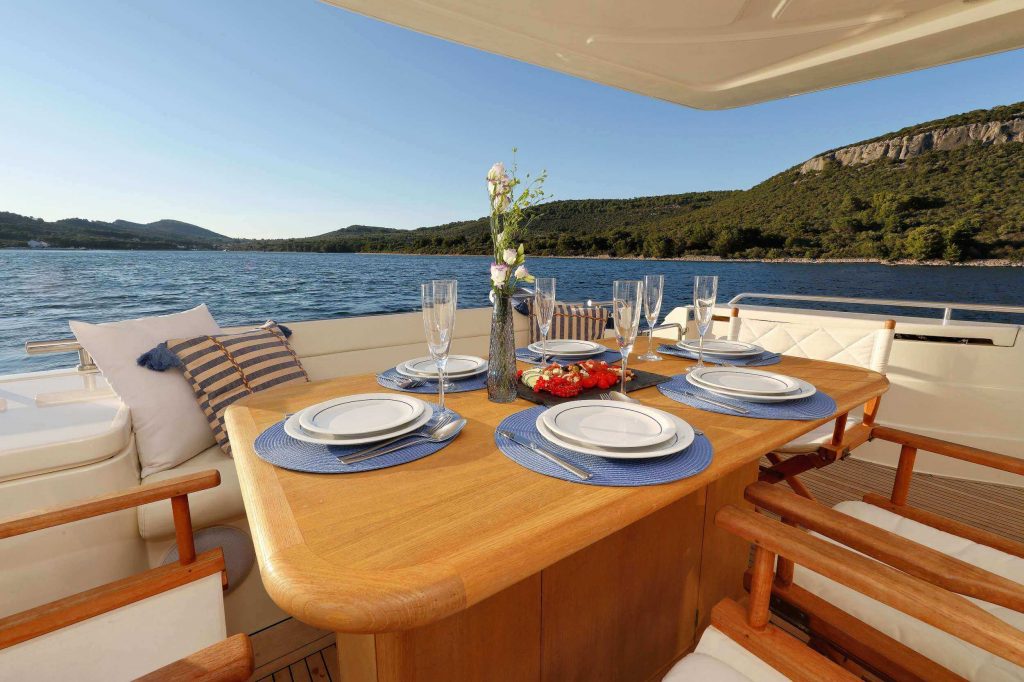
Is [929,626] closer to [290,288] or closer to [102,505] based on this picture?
[102,505]

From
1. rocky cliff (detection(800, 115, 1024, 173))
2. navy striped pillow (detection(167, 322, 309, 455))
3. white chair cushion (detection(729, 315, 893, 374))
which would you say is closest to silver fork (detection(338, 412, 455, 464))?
navy striped pillow (detection(167, 322, 309, 455))

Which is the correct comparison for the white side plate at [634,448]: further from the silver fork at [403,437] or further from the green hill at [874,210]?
the green hill at [874,210]

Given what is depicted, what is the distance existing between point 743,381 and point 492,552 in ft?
3.12

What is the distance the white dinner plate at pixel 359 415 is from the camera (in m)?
0.77

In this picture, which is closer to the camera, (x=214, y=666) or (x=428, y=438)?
(x=214, y=666)

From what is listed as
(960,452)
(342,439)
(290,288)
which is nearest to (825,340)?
(960,452)

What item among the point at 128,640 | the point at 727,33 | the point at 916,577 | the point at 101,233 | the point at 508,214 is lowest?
the point at 128,640

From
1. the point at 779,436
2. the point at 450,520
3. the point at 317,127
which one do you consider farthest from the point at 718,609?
the point at 317,127

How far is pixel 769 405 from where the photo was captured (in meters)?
1.04

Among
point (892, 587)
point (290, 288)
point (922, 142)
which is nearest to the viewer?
point (892, 587)

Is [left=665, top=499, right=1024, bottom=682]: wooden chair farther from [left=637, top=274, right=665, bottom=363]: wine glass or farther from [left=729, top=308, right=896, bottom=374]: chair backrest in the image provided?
[left=729, top=308, right=896, bottom=374]: chair backrest

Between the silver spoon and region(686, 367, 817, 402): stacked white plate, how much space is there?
663 mm

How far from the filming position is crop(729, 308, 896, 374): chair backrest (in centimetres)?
220

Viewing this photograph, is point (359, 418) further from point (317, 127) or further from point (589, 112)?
point (317, 127)
